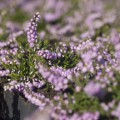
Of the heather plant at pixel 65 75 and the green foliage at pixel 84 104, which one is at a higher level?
the heather plant at pixel 65 75

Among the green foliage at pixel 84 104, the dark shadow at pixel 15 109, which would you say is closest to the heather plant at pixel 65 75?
the green foliage at pixel 84 104

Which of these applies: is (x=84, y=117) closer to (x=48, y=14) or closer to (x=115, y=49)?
(x=115, y=49)

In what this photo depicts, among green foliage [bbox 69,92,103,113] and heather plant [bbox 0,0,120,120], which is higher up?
heather plant [bbox 0,0,120,120]

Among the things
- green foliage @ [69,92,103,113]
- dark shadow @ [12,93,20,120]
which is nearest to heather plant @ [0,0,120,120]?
green foliage @ [69,92,103,113]

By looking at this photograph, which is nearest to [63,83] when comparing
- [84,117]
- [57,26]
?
[84,117]

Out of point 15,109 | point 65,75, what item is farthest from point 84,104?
point 15,109

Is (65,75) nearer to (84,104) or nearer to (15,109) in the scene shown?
(84,104)

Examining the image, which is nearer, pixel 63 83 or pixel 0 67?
pixel 63 83

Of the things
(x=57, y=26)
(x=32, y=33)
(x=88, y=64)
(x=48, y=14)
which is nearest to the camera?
(x=88, y=64)

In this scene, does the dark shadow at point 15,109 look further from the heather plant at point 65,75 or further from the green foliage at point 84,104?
the green foliage at point 84,104

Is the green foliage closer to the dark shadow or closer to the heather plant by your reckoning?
the heather plant

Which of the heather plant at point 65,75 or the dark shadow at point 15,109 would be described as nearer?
the heather plant at point 65,75
